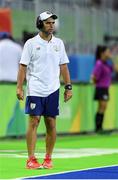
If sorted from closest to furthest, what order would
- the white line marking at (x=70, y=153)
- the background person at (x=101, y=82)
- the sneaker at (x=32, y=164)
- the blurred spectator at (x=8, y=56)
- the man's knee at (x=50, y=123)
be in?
the sneaker at (x=32, y=164) < the man's knee at (x=50, y=123) < the white line marking at (x=70, y=153) < the blurred spectator at (x=8, y=56) < the background person at (x=101, y=82)

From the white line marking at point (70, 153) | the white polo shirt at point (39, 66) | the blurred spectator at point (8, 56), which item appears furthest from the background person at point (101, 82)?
the white polo shirt at point (39, 66)

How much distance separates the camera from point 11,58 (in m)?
15.7

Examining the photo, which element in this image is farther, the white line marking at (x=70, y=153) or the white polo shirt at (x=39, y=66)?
the white line marking at (x=70, y=153)

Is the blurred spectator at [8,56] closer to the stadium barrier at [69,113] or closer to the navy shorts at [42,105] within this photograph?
the stadium barrier at [69,113]

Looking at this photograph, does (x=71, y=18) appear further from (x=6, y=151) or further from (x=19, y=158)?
(x=19, y=158)

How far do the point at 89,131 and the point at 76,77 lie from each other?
2.85 metres

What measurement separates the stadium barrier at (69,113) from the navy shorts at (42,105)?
536 centimetres

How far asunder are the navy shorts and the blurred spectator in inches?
219

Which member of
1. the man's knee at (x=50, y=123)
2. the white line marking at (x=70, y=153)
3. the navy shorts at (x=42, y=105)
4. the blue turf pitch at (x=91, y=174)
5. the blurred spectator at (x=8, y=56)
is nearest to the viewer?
the blue turf pitch at (x=91, y=174)

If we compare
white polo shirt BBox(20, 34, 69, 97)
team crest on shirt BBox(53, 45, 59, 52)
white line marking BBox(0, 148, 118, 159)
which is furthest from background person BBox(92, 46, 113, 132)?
white polo shirt BBox(20, 34, 69, 97)

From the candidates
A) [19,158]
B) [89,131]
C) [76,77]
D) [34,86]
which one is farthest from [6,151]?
[76,77]

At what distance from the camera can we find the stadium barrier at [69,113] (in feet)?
51.6

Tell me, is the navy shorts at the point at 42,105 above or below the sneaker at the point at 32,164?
above

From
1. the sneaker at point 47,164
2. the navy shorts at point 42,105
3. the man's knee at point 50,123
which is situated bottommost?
the sneaker at point 47,164
